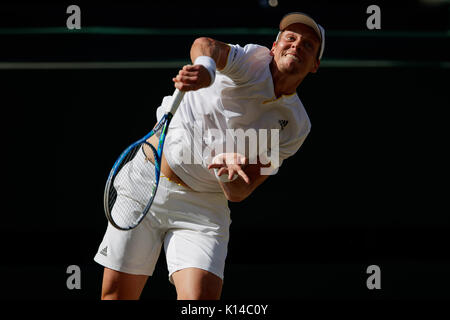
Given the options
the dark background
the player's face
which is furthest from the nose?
the dark background

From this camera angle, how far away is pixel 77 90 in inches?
167

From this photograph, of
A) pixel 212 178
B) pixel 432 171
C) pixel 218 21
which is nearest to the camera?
pixel 212 178

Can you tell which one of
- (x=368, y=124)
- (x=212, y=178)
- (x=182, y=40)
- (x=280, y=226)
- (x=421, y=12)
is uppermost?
(x=421, y=12)

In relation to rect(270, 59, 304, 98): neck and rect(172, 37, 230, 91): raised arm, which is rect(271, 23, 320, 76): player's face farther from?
rect(172, 37, 230, 91): raised arm

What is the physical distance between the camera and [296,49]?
8.14 ft

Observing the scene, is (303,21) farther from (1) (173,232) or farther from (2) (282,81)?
(1) (173,232)

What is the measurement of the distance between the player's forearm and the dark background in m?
1.83

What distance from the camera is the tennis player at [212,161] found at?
2.48m

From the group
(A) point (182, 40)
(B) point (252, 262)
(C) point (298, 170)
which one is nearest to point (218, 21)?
(A) point (182, 40)

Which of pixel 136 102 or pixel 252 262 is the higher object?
pixel 136 102

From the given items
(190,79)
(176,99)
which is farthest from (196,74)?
(176,99)

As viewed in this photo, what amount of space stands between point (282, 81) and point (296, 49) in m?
0.11

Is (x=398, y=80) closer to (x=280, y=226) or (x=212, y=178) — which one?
(x=280, y=226)

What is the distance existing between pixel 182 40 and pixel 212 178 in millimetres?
1769
